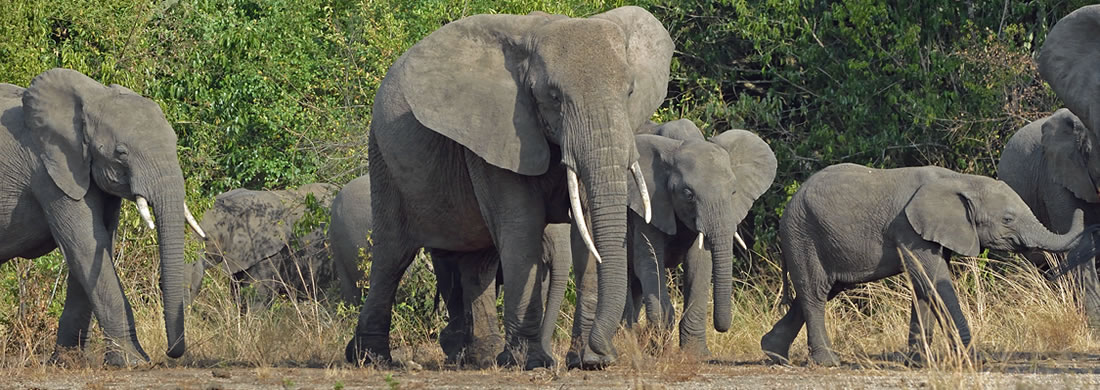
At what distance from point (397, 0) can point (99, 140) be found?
7737 millimetres

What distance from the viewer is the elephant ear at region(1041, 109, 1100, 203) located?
41.8 feet

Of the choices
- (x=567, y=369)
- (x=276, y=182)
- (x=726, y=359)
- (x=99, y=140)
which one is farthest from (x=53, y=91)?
(x=276, y=182)

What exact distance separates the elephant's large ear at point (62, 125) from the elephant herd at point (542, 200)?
0.01 m

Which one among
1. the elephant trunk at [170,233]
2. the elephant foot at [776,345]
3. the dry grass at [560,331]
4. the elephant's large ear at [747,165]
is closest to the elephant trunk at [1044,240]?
the dry grass at [560,331]

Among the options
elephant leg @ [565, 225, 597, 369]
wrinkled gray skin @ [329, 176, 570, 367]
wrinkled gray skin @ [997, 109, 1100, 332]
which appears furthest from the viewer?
wrinkled gray skin @ [997, 109, 1100, 332]

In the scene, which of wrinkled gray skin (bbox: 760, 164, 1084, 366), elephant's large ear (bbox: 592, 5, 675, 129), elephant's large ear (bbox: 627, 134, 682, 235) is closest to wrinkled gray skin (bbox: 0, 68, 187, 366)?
elephant's large ear (bbox: 592, 5, 675, 129)

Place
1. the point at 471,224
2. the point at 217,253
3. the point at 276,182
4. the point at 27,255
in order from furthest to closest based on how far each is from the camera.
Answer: the point at 276,182, the point at 217,253, the point at 27,255, the point at 471,224

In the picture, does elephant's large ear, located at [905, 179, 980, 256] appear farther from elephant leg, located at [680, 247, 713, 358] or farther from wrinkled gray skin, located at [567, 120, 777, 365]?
elephant leg, located at [680, 247, 713, 358]

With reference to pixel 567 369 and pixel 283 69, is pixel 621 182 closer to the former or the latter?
pixel 567 369

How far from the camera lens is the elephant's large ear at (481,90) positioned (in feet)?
30.0

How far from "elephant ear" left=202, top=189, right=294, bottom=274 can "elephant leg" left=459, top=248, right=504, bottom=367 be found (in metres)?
5.62

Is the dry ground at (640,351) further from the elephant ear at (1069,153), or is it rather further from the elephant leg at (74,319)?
the elephant ear at (1069,153)

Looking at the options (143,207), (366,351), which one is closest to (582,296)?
(366,351)

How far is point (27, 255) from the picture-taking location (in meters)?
10.7
